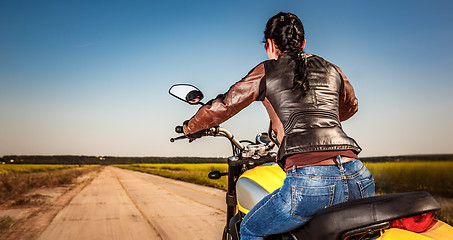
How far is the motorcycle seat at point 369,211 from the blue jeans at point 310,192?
0.08 meters

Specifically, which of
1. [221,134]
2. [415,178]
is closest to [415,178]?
[415,178]

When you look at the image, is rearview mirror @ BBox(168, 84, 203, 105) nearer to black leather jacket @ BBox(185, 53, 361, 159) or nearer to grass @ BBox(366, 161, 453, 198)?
black leather jacket @ BBox(185, 53, 361, 159)

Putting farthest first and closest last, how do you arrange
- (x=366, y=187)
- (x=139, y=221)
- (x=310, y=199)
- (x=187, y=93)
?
(x=139, y=221) → (x=187, y=93) → (x=366, y=187) → (x=310, y=199)

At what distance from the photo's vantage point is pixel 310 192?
A: 1633mm

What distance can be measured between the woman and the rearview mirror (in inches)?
18.8

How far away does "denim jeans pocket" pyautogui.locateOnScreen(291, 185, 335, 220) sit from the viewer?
5.34 ft

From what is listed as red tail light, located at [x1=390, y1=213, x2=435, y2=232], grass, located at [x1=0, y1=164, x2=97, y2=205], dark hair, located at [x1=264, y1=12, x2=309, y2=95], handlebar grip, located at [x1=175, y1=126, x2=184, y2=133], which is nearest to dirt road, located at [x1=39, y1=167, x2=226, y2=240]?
grass, located at [x1=0, y1=164, x2=97, y2=205]

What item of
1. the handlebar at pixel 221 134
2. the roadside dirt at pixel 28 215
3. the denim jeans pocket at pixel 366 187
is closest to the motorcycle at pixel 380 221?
the denim jeans pocket at pixel 366 187

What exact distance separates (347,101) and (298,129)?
0.71m

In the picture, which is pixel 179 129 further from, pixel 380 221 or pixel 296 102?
pixel 380 221

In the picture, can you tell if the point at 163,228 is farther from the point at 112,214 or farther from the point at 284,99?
the point at 284,99

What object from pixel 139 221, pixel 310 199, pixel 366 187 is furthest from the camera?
pixel 139 221

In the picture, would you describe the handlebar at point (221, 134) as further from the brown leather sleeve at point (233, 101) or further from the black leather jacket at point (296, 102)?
the black leather jacket at point (296, 102)

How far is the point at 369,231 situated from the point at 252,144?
1495 millimetres
